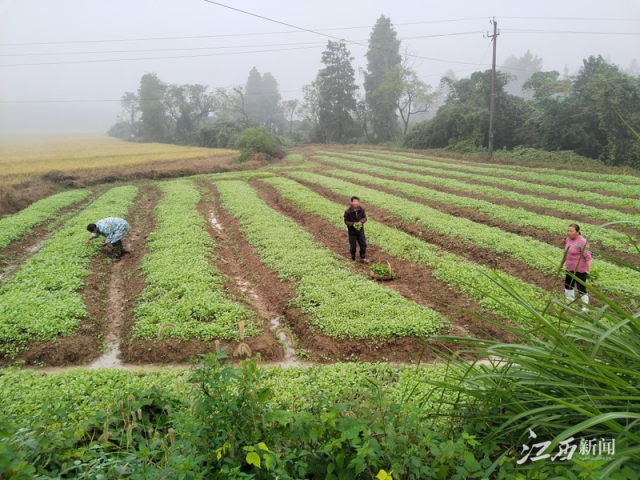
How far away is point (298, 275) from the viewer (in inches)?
418

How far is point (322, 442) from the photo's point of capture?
9.07 ft

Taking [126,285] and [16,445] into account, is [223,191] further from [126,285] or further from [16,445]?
[16,445]

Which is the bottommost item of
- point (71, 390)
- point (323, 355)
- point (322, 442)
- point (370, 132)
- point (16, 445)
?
point (323, 355)

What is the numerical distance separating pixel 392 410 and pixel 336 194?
19.1m

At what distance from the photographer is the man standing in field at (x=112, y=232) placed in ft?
42.0

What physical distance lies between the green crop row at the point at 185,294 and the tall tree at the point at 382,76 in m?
53.7

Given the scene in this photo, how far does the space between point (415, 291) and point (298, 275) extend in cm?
332

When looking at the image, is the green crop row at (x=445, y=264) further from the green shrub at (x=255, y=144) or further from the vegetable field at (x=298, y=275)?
the green shrub at (x=255, y=144)

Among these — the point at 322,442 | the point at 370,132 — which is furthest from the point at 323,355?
the point at 370,132

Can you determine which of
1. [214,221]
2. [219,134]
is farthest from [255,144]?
[214,221]

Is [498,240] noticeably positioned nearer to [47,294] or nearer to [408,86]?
[47,294]

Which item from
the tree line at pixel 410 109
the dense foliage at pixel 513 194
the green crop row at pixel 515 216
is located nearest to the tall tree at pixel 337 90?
the tree line at pixel 410 109

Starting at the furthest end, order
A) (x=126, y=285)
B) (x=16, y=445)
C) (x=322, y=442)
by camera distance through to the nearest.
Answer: (x=126, y=285), (x=322, y=442), (x=16, y=445)

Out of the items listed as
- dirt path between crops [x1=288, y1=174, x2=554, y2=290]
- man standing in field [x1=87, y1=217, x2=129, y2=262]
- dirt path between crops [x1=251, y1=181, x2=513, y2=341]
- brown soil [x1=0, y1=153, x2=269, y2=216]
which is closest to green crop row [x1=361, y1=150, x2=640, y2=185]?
dirt path between crops [x1=288, y1=174, x2=554, y2=290]
